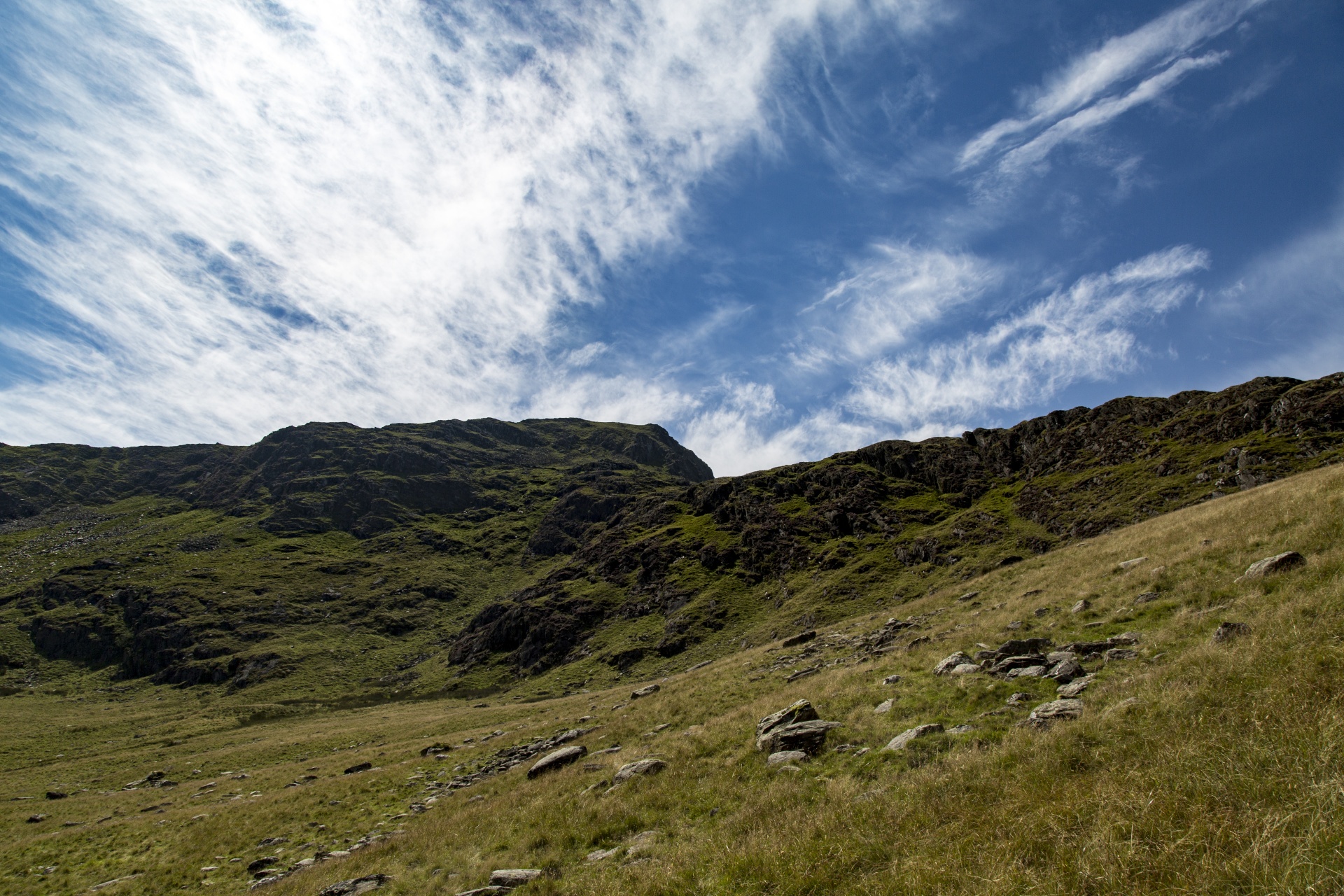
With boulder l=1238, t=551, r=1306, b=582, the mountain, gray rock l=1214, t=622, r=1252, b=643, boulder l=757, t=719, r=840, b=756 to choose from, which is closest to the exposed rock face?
boulder l=1238, t=551, r=1306, b=582

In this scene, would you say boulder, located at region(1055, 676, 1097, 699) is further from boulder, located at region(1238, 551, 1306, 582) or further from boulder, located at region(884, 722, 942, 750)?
boulder, located at region(1238, 551, 1306, 582)

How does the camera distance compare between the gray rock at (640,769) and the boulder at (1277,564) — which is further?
the gray rock at (640,769)

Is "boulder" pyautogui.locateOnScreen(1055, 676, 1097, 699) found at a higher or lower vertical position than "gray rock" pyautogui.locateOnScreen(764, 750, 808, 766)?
higher

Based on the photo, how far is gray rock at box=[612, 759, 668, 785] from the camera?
16266 mm

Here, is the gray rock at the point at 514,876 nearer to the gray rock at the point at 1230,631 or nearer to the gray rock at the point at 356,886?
the gray rock at the point at 356,886

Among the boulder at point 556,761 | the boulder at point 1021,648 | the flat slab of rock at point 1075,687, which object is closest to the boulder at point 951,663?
the boulder at point 1021,648

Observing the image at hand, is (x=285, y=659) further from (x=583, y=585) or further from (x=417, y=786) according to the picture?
(x=417, y=786)

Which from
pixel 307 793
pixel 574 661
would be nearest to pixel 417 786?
pixel 307 793

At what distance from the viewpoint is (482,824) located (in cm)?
1656

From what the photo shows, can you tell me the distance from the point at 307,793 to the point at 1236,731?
37.7 m

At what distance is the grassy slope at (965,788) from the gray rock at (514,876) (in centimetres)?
40

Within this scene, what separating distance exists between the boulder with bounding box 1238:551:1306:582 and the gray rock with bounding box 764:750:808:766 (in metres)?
13.3

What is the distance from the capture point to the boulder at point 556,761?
71.3 ft

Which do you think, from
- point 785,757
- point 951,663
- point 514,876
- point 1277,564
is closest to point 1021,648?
point 951,663
